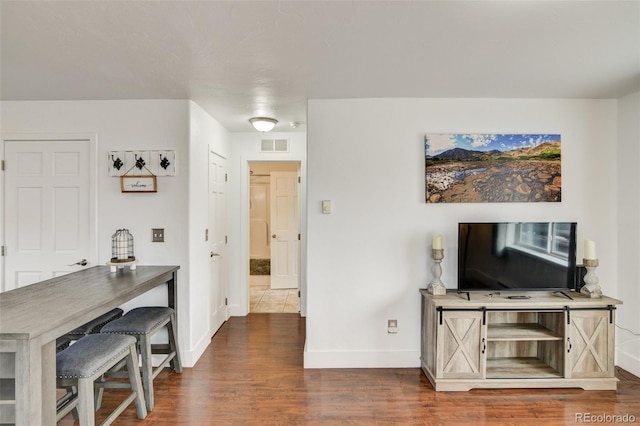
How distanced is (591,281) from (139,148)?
4031 millimetres

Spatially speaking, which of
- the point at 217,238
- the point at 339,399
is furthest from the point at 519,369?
the point at 217,238

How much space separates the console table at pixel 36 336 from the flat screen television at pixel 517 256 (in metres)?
2.59

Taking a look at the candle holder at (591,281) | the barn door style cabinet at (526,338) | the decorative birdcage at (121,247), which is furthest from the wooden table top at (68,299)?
the candle holder at (591,281)

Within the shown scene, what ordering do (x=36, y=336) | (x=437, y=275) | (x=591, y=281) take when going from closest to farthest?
(x=36, y=336) < (x=591, y=281) < (x=437, y=275)

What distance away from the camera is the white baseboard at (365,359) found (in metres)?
3.07

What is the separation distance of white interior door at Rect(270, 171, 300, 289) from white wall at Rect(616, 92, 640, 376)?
4.26 metres

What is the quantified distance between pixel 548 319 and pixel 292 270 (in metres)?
3.94

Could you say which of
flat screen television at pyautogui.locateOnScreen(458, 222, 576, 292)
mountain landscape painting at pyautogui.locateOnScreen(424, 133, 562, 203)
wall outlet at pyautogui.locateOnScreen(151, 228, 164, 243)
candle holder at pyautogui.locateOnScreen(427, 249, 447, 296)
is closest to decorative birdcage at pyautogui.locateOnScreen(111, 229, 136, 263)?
wall outlet at pyautogui.locateOnScreen(151, 228, 164, 243)

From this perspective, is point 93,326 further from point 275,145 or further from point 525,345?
point 525,345

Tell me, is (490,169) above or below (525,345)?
above

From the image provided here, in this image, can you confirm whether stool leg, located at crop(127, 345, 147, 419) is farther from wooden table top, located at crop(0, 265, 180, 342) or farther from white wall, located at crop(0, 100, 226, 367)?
white wall, located at crop(0, 100, 226, 367)

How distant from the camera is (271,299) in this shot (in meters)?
5.38

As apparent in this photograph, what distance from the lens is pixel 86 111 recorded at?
120 inches

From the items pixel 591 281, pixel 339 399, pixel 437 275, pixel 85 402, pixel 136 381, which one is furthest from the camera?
pixel 437 275
